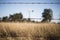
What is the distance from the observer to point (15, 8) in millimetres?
1240

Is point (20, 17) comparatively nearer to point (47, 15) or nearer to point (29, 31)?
point (29, 31)

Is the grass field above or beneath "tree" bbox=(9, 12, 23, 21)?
beneath

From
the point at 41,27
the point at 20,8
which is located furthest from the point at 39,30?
the point at 20,8

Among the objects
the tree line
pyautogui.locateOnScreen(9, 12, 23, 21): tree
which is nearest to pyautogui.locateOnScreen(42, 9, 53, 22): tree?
the tree line

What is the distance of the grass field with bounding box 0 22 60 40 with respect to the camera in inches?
48.5

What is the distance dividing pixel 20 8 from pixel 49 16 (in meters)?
0.34

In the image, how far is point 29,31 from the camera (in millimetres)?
1251

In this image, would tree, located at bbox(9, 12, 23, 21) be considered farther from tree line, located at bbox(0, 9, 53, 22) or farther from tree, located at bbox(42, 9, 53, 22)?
tree, located at bbox(42, 9, 53, 22)

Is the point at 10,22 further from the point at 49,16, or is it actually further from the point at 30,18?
the point at 49,16

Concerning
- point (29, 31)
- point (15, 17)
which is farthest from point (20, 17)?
point (29, 31)

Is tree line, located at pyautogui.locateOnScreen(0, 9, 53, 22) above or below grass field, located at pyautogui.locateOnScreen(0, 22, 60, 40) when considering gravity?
above

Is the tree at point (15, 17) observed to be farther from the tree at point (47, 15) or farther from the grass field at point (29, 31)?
the tree at point (47, 15)

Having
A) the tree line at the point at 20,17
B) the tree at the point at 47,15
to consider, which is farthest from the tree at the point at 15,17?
the tree at the point at 47,15

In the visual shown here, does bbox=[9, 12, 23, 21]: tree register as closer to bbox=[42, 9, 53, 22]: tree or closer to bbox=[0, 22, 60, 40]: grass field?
bbox=[0, 22, 60, 40]: grass field
